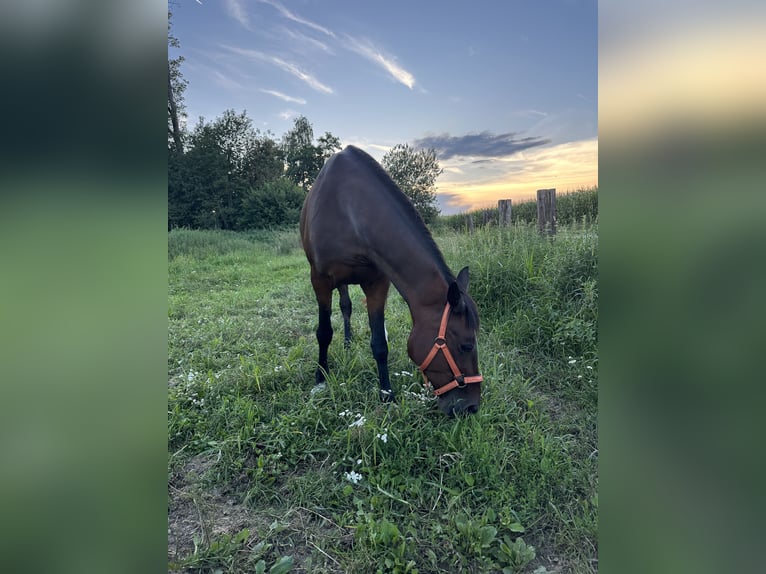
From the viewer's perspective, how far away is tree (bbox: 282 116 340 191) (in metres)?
16.4

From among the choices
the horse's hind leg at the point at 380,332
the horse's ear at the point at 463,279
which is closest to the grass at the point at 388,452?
the horse's hind leg at the point at 380,332

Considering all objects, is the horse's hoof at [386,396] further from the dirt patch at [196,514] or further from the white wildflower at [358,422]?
the dirt patch at [196,514]

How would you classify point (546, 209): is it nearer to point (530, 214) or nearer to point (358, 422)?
point (530, 214)

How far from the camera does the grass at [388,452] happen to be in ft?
5.50

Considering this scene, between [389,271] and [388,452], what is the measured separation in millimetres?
1291

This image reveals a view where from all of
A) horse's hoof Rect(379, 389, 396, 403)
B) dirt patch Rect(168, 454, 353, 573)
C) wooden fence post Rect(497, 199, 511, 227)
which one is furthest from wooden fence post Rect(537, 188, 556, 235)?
dirt patch Rect(168, 454, 353, 573)

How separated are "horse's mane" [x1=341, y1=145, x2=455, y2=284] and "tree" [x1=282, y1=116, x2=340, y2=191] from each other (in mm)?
14128

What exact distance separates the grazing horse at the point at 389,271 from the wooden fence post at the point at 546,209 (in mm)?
4021

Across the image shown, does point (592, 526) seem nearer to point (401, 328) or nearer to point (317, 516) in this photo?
point (317, 516)

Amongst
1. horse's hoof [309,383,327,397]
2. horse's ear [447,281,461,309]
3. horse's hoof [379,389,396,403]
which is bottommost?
horse's hoof [379,389,396,403]

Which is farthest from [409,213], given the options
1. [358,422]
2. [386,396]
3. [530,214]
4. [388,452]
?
[530,214]

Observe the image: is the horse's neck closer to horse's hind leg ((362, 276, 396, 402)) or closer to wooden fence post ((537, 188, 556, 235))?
horse's hind leg ((362, 276, 396, 402))
